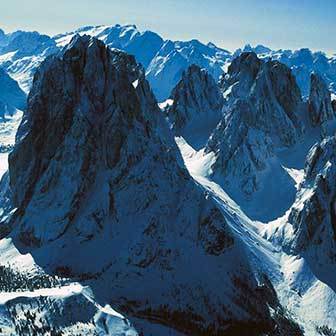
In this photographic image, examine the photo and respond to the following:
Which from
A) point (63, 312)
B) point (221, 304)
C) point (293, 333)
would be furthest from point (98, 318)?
point (293, 333)

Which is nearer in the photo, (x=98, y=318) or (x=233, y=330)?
(x=98, y=318)

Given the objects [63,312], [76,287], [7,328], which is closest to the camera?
[7,328]

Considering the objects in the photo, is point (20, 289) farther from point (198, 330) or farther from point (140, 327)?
point (198, 330)

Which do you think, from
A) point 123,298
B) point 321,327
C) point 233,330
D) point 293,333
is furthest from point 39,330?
point 321,327

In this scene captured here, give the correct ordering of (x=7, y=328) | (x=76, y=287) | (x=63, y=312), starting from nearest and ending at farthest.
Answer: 1. (x=7, y=328)
2. (x=63, y=312)
3. (x=76, y=287)

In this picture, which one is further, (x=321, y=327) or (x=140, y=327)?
(x=321, y=327)

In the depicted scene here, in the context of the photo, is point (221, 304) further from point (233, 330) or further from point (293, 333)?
point (293, 333)

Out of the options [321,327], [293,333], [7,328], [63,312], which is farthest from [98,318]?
[321,327]
